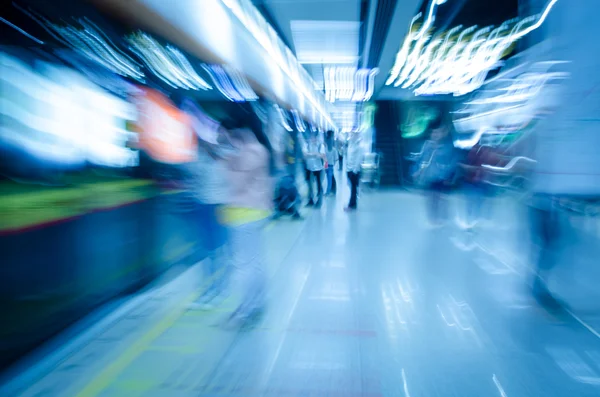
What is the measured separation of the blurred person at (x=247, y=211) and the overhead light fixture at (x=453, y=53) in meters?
4.53

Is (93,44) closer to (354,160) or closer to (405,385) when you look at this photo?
(405,385)

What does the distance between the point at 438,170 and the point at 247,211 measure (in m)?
4.44

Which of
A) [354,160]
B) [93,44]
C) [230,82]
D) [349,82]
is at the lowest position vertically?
[354,160]

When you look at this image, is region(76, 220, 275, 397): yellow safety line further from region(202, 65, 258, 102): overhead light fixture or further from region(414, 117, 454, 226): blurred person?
region(414, 117, 454, 226): blurred person

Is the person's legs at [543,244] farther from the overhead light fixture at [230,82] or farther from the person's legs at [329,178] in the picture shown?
the person's legs at [329,178]

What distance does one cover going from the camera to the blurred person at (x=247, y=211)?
320 cm

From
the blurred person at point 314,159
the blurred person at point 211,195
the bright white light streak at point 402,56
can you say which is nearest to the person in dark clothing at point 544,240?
the blurred person at point 211,195

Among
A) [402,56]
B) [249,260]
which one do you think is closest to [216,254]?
[249,260]

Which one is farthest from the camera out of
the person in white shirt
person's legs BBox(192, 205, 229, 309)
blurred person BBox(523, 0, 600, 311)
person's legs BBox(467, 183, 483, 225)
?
the person in white shirt

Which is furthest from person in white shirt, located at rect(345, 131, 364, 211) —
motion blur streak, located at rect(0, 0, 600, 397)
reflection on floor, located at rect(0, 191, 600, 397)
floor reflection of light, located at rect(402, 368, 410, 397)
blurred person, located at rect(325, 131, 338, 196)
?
floor reflection of light, located at rect(402, 368, 410, 397)

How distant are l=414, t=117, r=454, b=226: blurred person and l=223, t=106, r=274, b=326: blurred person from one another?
13.6ft

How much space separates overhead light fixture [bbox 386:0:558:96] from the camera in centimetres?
771

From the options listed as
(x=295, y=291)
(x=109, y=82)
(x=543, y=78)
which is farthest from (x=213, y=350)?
(x=543, y=78)

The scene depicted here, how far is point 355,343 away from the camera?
2814 millimetres
